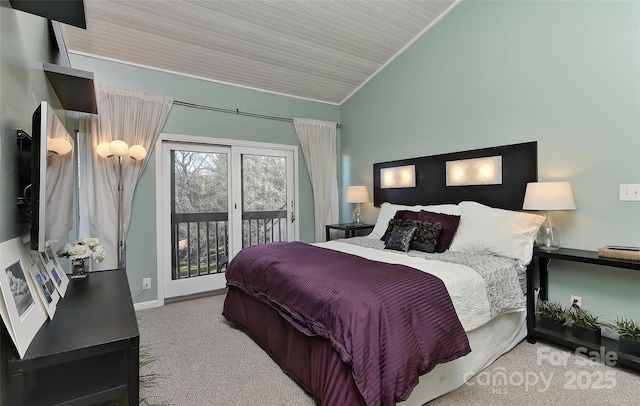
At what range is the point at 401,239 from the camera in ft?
9.15

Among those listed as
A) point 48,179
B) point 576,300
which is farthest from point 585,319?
point 48,179

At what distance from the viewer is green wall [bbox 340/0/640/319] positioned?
221cm

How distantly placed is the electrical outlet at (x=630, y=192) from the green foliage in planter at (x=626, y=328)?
0.86 metres

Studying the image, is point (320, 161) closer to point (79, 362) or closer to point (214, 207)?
point (214, 207)

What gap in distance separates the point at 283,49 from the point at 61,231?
2854 mm

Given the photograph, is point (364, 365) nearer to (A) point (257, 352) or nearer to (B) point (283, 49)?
(A) point (257, 352)

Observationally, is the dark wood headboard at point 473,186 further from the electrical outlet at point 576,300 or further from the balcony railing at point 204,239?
the balcony railing at point 204,239

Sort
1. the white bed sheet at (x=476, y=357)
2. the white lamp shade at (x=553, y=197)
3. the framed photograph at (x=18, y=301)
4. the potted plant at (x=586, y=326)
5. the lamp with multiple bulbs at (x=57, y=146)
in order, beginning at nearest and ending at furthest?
the framed photograph at (x=18, y=301), the lamp with multiple bulbs at (x=57, y=146), the white bed sheet at (x=476, y=357), the potted plant at (x=586, y=326), the white lamp shade at (x=553, y=197)

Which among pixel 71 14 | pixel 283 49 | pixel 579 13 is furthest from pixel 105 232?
pixel 579 13

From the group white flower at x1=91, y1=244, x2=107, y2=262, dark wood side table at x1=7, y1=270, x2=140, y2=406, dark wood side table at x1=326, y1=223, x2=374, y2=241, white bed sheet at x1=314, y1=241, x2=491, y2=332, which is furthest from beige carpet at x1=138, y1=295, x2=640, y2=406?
dark wood side table at x1=326, y1=223, x2=374, y2=241

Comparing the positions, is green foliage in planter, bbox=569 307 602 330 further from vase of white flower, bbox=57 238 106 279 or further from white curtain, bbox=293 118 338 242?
vase of white flower, bbox=57 238 106 279

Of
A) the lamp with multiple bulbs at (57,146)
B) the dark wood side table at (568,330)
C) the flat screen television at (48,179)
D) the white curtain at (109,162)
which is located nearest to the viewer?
the flat screen television at (48,179)

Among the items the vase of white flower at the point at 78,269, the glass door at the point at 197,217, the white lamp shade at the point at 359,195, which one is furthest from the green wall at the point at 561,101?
the vase of white flower at the point at 78,269

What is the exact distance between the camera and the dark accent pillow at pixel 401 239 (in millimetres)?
2754
